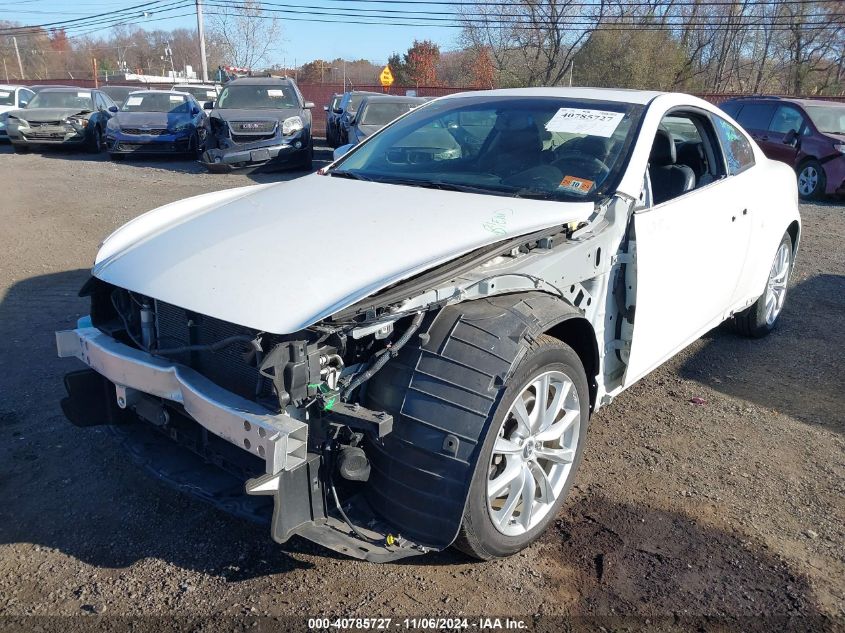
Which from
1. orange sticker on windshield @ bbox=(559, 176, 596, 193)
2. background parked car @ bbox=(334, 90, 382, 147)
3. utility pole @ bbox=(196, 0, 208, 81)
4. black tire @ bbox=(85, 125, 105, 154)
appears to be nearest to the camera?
orange sticker on windshield @ bbox=(559, 176, 596, 193)

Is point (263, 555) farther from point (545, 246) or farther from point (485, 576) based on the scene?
point (545, 246)

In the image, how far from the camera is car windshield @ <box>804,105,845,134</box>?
12195 mm

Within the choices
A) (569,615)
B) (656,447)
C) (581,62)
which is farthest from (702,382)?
(581,62)

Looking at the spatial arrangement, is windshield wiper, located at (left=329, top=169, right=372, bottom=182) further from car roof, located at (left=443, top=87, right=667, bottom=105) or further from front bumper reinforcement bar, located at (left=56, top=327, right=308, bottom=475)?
front bumper reinforcement bar, located at (left=56, top=327, right=308, bottom=475)

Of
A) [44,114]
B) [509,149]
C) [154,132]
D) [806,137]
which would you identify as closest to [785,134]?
[806,137]

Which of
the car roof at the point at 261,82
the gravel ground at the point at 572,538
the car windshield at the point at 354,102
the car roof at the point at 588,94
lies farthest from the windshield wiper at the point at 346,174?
the car windshield at the point at 354,102

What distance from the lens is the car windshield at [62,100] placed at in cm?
1664

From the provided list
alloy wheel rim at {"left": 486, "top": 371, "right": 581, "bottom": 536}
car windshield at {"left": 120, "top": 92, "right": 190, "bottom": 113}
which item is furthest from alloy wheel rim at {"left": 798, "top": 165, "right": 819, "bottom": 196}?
car windshield at {"left": 120, "top": 92, "right": 190, "bottom": 113}

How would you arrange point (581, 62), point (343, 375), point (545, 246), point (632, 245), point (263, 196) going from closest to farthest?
point (343, 375) → point (545, 246) → point (632, 245) → point (263, 196) → point (581, 62)

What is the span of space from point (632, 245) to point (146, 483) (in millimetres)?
2531

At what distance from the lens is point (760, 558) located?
2836mm

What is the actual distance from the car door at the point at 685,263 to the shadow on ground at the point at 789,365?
59cm

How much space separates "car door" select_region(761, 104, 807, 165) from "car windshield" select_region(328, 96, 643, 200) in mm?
10340

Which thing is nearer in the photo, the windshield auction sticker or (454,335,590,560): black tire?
(454,335,590,560): black tire
